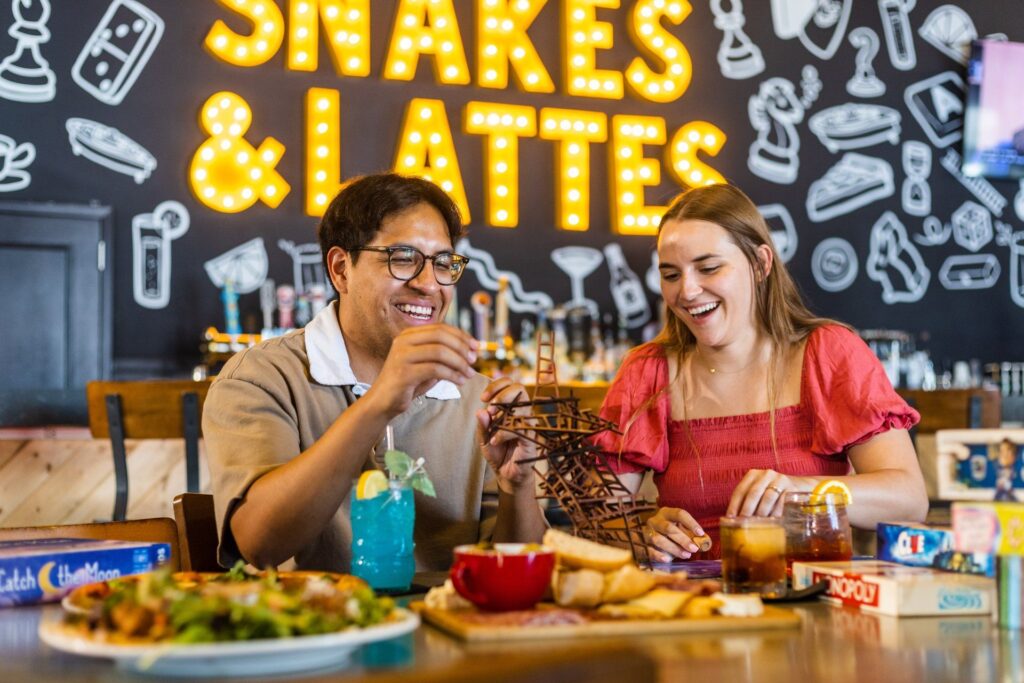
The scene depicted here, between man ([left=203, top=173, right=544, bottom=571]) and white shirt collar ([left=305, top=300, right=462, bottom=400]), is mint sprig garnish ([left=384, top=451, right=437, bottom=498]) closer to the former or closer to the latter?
man ([left=203, top=173, right=544, bottom=571])

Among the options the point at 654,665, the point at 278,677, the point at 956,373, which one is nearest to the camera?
the point at 654,665

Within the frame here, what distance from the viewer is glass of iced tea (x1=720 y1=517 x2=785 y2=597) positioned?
136 cm

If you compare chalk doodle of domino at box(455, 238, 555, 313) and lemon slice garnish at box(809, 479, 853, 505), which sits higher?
chalk doodle of domino at box(455, 238, 555, 313)

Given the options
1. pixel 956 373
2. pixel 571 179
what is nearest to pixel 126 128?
pixel 571 179

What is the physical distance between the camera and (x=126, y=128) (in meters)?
5.02

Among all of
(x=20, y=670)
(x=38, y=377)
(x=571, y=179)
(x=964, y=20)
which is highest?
(x=964, y=20)

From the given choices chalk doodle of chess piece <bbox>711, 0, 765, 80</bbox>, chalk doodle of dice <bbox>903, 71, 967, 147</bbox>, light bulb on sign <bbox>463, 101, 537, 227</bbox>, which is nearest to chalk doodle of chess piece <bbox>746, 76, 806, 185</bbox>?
chalk doodle of chess piece <bbox>711, 0, 765, 80</bbox>

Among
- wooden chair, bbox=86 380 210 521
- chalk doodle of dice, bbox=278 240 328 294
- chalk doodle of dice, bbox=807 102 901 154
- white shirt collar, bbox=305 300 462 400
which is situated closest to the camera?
white shirt collar, bbox=305 300 462 400

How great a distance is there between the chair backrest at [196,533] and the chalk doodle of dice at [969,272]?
524cm

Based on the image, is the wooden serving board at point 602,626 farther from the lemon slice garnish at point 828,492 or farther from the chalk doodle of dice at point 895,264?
the chalk doodle of dice at point 895,264

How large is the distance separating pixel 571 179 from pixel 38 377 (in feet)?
8.74

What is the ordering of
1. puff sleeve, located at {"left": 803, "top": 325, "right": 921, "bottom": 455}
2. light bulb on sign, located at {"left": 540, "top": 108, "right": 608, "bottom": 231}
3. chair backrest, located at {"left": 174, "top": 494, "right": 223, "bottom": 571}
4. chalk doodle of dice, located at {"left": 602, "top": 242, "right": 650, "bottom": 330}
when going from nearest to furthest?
chair backrest, located at {"left": 174, "top": 494, "right": 223, "bottom": 571}, puff sleeve, located at {"left": 803, "top": 325, "right": 921, "bottom": 455}, light bulb on sign, located at {"left": 540, "top": 108, "right": 608, "bottom": 231}, chalk doodle of dice, located at {"left": 602, "top": 242, "right": 650, "bottom": 330}

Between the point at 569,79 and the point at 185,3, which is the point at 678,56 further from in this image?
the point at 185,3

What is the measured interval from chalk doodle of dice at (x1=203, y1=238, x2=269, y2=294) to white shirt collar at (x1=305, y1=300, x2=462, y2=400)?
3.12 meters
